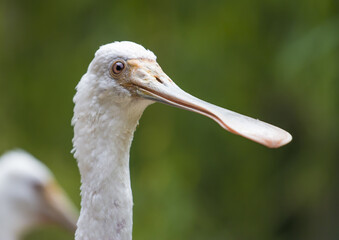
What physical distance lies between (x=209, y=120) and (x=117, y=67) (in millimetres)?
2828

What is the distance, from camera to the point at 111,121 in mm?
1409

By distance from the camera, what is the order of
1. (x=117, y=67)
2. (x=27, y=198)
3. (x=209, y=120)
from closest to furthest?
1. (x=117, y=67)
2. (x=27, y=198)
3. (x=209, y=120)

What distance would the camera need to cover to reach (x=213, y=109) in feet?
4.53

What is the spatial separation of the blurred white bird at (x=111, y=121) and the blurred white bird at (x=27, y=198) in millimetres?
2135

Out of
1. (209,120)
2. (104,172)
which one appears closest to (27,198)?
(209,120)

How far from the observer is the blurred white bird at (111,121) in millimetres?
1400

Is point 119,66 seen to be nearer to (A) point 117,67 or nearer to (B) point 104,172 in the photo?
(A) point 117,67

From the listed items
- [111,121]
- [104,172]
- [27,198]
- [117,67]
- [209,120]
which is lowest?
[104,172]

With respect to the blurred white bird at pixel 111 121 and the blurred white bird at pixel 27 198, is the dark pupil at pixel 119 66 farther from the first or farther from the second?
the blurred white bird at pixel 27 198

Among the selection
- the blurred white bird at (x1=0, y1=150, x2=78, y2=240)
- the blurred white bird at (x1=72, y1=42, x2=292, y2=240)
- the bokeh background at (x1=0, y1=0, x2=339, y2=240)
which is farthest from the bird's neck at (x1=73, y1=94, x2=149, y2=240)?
the bokeh background at (x1=0, y1=0, x2=339, y2=240)

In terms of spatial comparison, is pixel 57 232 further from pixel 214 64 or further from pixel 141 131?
pixel 214 64

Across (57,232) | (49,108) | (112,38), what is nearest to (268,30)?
(112,38)

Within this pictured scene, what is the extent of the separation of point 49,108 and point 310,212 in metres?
1.93

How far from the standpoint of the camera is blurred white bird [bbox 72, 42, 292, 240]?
140cm
